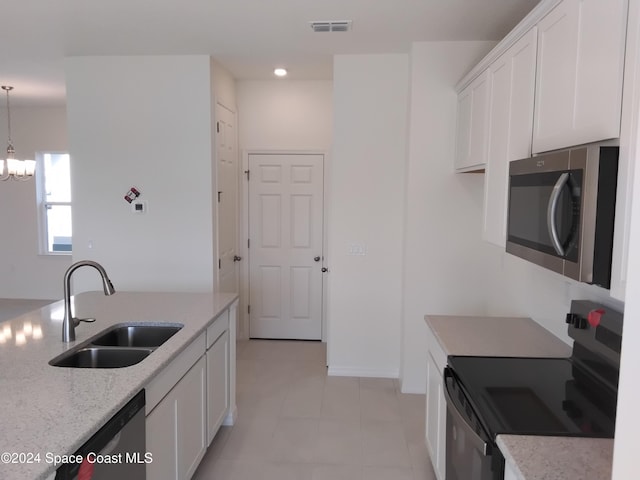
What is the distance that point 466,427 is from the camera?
168 centimetres

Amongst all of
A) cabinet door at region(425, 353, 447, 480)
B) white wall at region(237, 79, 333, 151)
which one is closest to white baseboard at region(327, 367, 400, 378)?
cabinet door at region(425, 353, 447, 480)

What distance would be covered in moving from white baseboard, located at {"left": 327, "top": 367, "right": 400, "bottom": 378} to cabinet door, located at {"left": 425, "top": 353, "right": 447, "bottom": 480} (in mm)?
1456

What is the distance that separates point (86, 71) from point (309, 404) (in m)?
3.39

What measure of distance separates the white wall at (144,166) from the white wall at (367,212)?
3.76 ft

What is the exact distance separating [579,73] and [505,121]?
2.44 ft

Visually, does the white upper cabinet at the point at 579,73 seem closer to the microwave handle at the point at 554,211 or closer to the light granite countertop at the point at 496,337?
the microwave handle at the point at 554,211

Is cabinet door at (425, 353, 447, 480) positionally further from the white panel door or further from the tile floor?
the white panel door

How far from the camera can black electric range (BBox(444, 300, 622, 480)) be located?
1531 millimetres

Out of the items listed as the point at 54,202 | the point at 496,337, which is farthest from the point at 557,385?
the point at 54,202

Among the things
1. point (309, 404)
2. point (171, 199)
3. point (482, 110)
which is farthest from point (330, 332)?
point (482, 110)

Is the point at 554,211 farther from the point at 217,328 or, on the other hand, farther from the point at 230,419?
the point at 230,419

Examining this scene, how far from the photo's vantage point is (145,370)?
1843mm

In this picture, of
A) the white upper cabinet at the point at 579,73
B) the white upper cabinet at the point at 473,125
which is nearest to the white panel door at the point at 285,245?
the white upper cabinet at the point at 473,125

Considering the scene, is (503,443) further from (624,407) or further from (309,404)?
(309,404)
